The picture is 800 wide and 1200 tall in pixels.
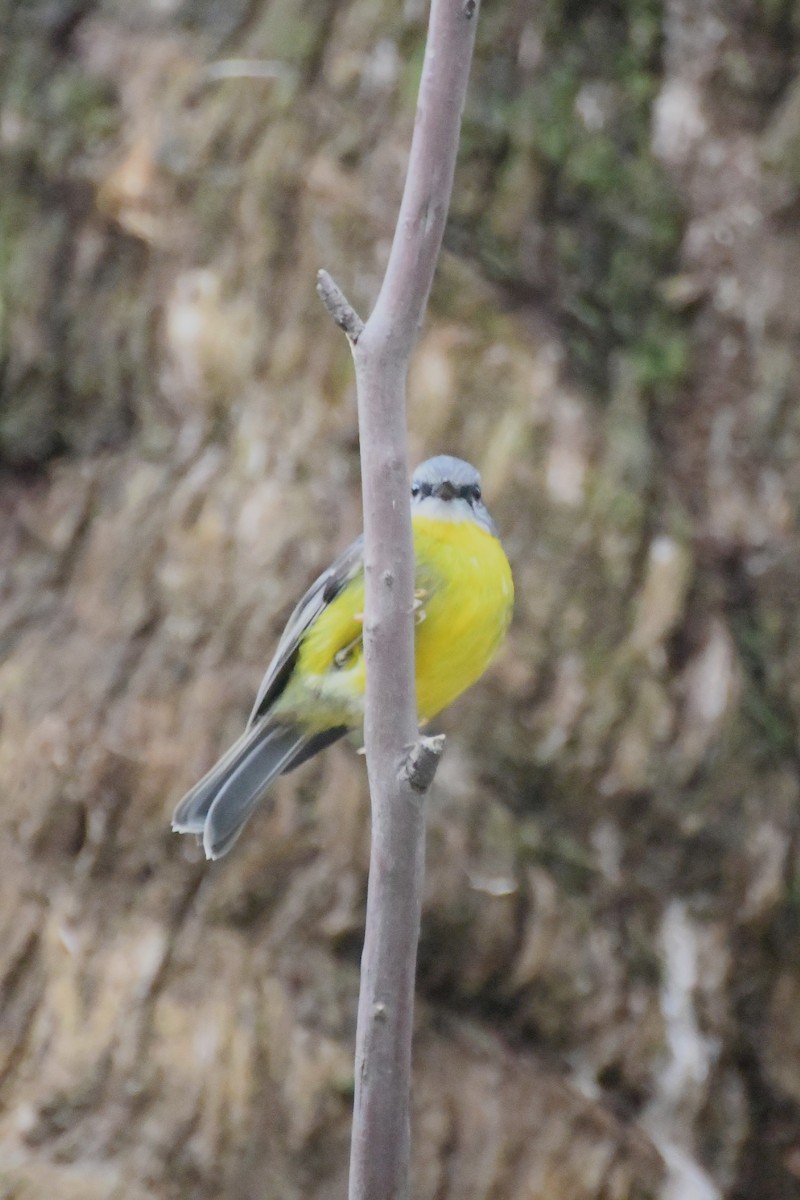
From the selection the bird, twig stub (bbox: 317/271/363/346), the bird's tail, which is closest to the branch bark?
twig stub (bbox: 317/271/363/346)

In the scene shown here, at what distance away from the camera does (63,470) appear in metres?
4.75

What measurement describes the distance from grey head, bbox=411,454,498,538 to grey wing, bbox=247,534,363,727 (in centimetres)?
22

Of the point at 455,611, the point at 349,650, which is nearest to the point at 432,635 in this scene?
the point at 455,611

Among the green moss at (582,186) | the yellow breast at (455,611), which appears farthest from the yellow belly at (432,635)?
the green moss at (582,186)

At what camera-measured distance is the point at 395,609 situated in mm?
1931

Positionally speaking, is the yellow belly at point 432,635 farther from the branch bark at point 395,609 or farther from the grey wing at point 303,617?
the branch bark at point 395,609

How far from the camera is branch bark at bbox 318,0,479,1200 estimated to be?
1.90 meters

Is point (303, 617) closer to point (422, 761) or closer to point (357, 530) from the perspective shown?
point (357, 530)

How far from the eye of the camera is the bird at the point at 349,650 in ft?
11.5

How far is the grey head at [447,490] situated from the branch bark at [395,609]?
5.90ft

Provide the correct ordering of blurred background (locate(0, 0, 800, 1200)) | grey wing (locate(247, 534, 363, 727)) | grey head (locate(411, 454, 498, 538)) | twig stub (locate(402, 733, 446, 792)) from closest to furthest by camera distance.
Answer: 1. twig stub (locate(402, 733, 446, 792))
2. grey wing (locate(247, 534, 363, 727))
3. grey head (locate(411, 454, 498, 538))
4. blurred background (locate(0, 0, 800, 1200))

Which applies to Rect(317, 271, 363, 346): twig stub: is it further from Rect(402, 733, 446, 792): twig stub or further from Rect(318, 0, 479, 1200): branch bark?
Rect(402, 733, 446, 792): twig stub

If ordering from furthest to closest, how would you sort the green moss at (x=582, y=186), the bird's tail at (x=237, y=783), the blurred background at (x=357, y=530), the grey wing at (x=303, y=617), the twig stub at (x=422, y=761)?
the green moss at (x=582, y=186)
the blurred background at (x=357, y=530)
the grey wing at (x=303, y=617)
the bird's tail at (x=237, y=783)
the twig stub at (x=422, y=761)

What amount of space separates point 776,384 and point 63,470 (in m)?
2.29
